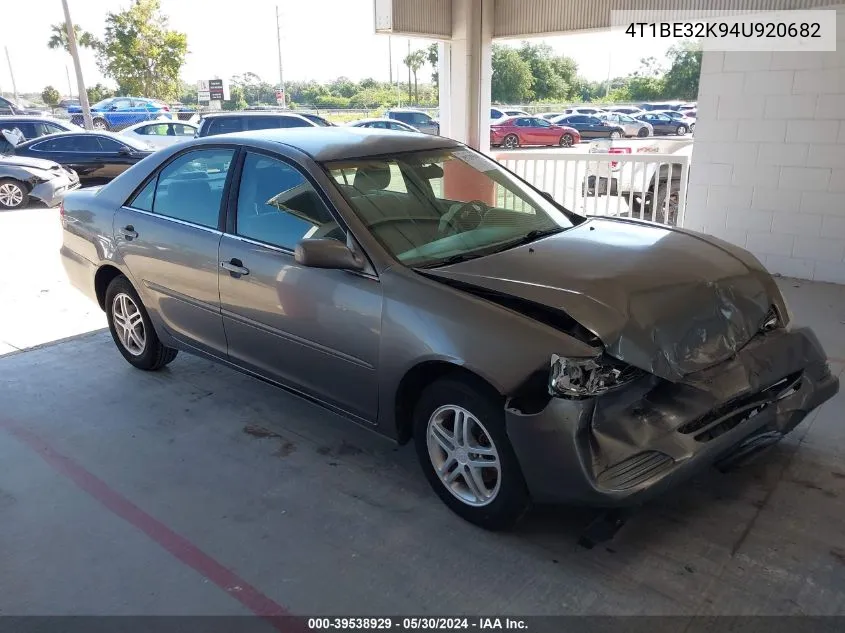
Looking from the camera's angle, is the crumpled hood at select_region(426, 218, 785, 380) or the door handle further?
the door handle

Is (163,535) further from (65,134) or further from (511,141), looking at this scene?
(511,141)

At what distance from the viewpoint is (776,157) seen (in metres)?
6.77

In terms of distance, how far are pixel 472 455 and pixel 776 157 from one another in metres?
5.51

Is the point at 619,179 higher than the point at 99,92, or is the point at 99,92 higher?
the point at 99,92

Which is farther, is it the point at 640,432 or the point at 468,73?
the point at 468,73

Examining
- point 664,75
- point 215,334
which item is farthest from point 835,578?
point 664,75

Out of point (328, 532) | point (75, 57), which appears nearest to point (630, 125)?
point (75, 57)

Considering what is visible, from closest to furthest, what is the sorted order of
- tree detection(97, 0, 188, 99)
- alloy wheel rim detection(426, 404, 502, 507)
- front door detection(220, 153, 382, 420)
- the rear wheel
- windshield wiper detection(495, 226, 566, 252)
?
1. alloy wheel rim detection(426, 404, 502, 507)
2. front door detection(220, 153, 382, 420)
3. windshield wiper detection(495, 226, 566, 252)
4. the rear wheel
5. tree detection(97, 0, 188, 99)

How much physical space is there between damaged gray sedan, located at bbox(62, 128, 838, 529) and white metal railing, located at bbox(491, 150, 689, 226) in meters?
3.77

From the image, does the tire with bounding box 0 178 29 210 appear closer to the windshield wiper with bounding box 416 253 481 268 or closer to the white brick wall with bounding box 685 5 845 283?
the white brick wall with bounding box 685 5 845 283

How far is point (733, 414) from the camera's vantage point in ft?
9.39

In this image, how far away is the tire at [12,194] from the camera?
12.9 m

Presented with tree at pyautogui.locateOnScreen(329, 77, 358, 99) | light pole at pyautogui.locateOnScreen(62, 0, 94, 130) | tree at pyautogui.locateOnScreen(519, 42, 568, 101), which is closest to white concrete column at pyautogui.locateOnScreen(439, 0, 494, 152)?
light pole at pyautogui.locateOnScreen(62, 0, 94, 130)

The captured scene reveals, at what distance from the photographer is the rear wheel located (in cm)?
3010
